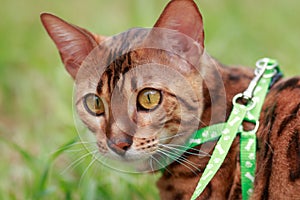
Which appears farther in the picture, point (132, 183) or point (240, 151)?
point (132, 183)

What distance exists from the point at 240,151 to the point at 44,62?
90.2 inches

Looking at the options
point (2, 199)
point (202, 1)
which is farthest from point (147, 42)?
point (202, 1)

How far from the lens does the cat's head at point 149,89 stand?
1.87 metres

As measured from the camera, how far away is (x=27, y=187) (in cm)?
253

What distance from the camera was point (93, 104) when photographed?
2.00 meters

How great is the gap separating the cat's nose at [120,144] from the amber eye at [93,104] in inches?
5.4

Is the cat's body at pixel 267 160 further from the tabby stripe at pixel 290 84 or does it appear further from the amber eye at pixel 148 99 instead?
the amber eye at pixel 148 99

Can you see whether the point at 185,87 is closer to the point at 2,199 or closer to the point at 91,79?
the point at 91,79

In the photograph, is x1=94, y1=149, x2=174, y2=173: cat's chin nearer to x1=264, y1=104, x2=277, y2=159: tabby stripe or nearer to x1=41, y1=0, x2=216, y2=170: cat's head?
x1=41, y1=0, x2=216, y2=170: cat's head

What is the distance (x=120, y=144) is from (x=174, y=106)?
21 centimetres

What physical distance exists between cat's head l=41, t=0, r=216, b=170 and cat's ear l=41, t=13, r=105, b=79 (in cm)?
2

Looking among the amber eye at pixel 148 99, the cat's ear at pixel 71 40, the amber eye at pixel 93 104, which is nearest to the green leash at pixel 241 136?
the amber eye at pixel 148 99

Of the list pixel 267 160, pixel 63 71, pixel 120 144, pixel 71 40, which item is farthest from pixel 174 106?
pixel 63 71

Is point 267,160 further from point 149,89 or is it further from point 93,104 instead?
point 93,104
